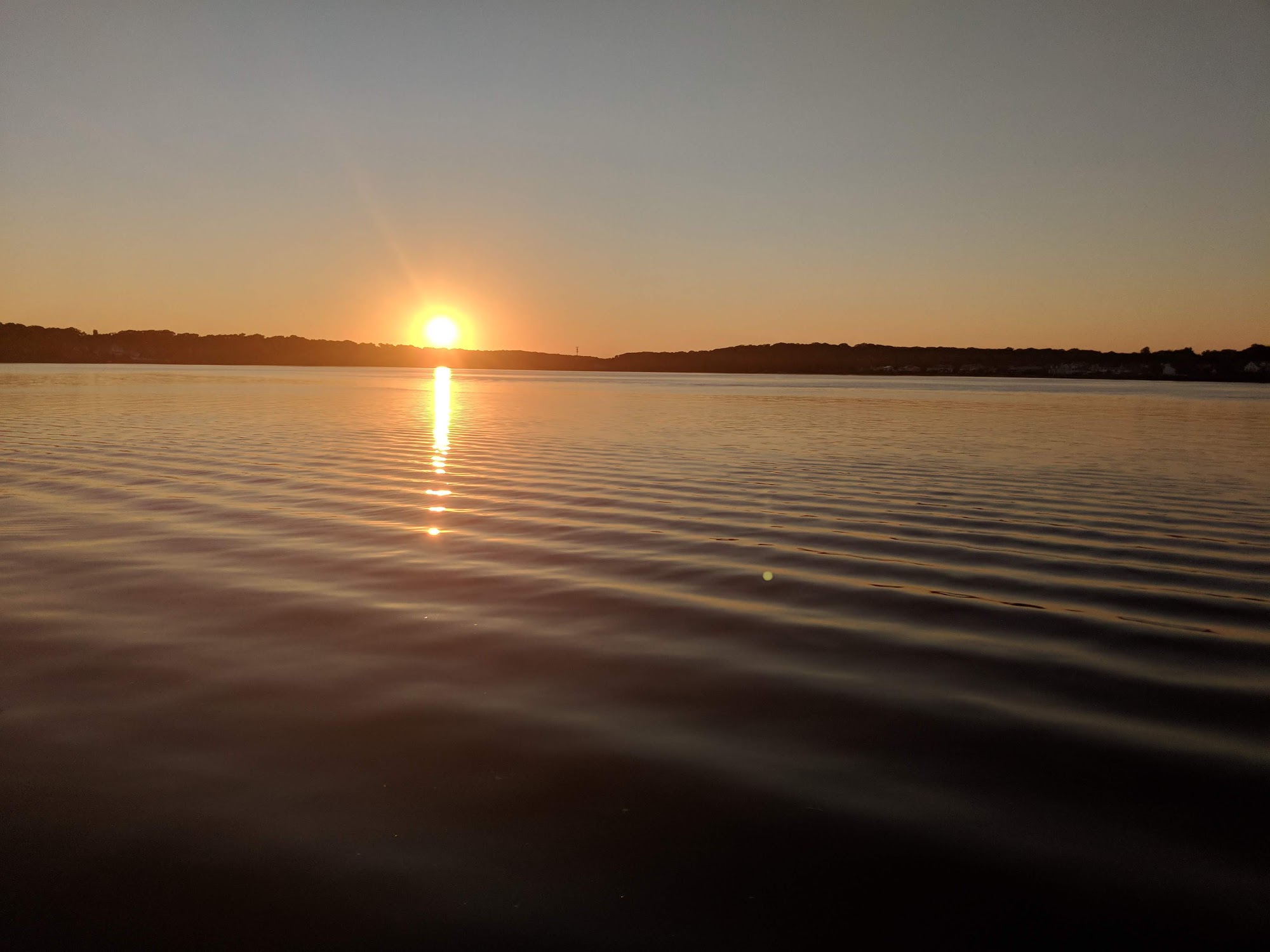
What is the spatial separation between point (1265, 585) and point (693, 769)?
8.22 metres

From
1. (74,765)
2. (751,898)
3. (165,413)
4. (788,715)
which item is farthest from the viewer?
(165,413)

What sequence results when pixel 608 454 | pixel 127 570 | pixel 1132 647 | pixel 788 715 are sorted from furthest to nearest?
1. pixel 608 454
2. pixel 127 570
3. pixel 1132 647
4. pixel 788 715

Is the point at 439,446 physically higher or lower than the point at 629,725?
higher

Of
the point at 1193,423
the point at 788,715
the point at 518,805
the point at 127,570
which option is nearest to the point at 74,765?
the point at 518,805

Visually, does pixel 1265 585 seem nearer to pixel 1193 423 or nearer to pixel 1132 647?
pixel 1132 647

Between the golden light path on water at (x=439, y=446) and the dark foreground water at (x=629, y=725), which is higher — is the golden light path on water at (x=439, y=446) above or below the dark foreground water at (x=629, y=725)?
above

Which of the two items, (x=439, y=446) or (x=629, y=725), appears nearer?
(x=629, y=725)

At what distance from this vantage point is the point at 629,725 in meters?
5.63

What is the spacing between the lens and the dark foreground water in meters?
3.75

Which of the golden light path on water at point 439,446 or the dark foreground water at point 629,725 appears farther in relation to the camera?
the golden light path on water at point 439,446

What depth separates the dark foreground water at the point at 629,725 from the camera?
3746mm

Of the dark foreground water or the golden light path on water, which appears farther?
the golden light path on water

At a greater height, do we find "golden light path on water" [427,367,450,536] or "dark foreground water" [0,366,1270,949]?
"golden light path on water" [427,367,450,536]

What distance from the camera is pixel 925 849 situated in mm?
4203
